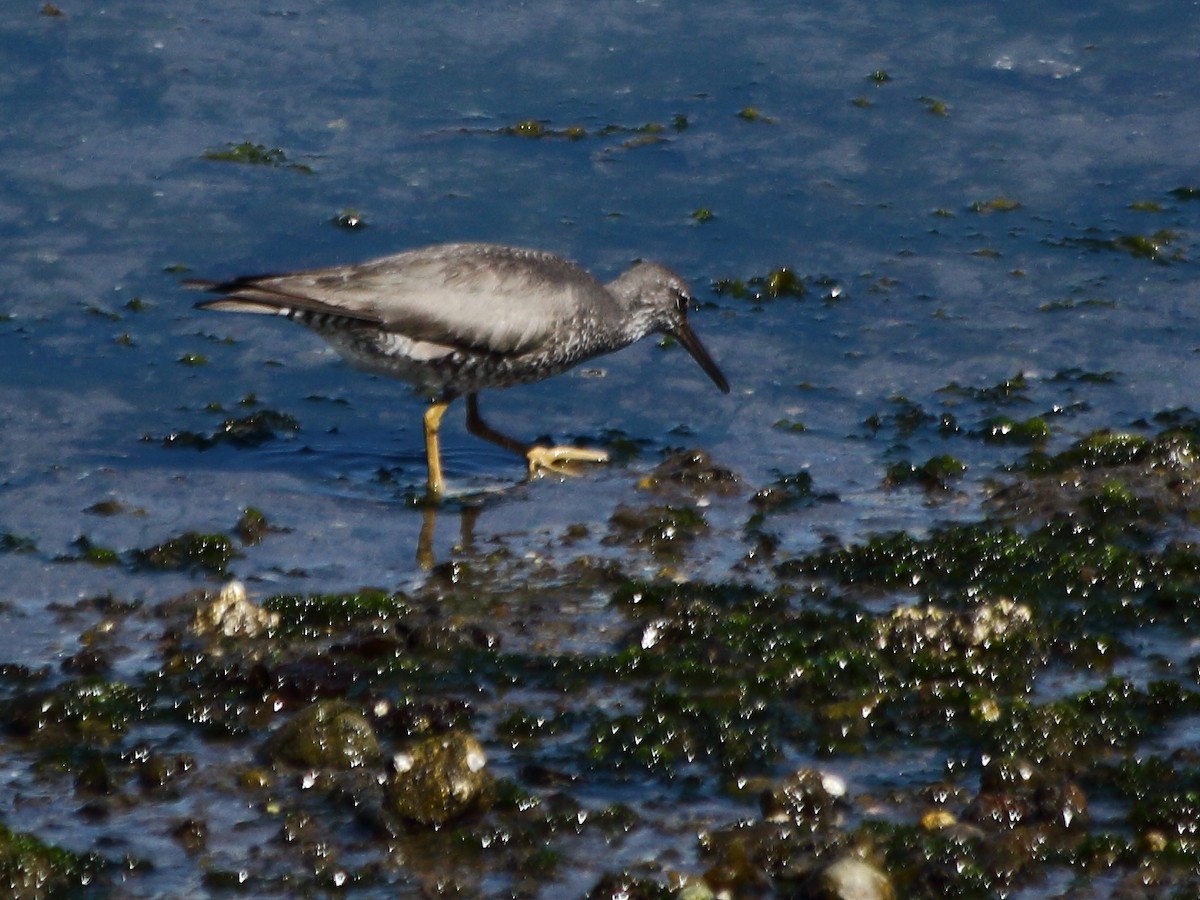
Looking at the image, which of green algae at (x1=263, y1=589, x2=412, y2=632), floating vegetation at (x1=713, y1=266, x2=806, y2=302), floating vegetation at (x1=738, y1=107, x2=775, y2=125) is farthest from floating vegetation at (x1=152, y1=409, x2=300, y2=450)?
floating vegetation at (x1=738, y1=107, x2=775, y2=125)

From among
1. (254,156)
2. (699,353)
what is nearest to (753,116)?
(699,353)

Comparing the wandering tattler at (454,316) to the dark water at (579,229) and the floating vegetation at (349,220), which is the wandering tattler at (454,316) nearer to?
the dark water at (579,229)

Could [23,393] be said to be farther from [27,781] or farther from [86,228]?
[27,781]

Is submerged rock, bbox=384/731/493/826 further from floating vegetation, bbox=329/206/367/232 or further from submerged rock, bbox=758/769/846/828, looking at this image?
floating vegetation, bbox=329/206/367/232

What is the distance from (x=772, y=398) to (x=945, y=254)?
5.77 feet

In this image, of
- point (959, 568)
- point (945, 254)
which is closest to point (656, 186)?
point (945, 254)

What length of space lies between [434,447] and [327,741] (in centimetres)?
272

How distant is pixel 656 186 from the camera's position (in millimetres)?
9961

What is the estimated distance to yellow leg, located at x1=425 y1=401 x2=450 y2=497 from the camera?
755 cm

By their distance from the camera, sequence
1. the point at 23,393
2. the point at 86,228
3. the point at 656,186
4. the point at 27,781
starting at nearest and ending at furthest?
the point at 27,781, the point at 23,393, the point at 86,228, the point at 656,186

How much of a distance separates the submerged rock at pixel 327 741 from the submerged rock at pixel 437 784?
0.69 ft

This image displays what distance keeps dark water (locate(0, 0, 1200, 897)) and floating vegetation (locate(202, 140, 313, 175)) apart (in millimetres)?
68

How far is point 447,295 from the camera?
25.3ft

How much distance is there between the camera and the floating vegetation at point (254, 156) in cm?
996
